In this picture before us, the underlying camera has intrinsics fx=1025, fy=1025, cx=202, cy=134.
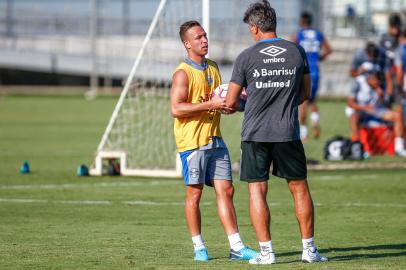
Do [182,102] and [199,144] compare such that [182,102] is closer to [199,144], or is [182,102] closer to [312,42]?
[199,144]

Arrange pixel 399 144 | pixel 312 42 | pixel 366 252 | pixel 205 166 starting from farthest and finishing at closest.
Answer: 1. pixel 312 42
2. pixel 399 144
3. pixel 366 252
4. pixel 205 166

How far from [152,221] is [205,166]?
8.81 ft

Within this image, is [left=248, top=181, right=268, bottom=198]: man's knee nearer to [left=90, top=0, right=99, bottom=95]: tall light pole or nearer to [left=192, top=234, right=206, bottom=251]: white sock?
[left=192, top=234, right=206, bottom=251]: white sock

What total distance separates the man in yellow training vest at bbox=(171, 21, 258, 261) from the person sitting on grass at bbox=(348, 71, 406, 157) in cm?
1062

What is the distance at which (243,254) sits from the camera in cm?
897

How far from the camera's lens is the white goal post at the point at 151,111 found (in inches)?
635

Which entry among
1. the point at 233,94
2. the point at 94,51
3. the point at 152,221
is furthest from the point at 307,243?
the point at 94,51

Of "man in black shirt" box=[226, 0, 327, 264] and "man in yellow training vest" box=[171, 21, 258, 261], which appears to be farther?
"man in yellow training vest" box=[171, 21, 258, 261]

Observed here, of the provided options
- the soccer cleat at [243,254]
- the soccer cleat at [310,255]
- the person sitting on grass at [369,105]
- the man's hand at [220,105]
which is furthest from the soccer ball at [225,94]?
the person sitting on grass at [369,105]

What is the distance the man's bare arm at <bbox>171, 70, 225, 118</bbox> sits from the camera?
8.91 meters

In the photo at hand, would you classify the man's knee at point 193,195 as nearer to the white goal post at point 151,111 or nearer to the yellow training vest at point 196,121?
the yellow training vest at point 196,121

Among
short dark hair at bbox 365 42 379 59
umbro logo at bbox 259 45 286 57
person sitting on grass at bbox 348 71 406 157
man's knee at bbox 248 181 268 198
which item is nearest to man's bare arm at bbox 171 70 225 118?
umbro logo at bbox 259 45 286 57

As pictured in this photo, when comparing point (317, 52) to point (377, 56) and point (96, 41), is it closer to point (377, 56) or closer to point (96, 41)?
point (377, 56)

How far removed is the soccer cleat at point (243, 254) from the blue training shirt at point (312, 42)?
502 inches
